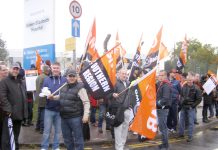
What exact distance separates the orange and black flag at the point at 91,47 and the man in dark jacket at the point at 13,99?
353 cm

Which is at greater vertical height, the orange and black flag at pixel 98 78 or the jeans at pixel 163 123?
the orange and black flag at pixel 98 78

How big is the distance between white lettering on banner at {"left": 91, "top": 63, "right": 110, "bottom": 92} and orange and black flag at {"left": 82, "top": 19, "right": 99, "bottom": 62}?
2778 mm

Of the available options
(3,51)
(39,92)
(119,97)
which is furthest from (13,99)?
(3,51)

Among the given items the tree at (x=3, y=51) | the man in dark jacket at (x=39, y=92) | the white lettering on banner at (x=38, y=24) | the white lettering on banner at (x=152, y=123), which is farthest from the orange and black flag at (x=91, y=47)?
the tree at (x=3, y=51)

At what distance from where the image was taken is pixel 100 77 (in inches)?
301

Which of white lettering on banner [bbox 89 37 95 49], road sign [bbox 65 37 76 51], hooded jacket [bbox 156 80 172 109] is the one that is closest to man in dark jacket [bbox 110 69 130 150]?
hooded jacket [bbox 156 80 172 109]

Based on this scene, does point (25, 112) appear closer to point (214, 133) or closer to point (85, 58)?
point (85, 58)

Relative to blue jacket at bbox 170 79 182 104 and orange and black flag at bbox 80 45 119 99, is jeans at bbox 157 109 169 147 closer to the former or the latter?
orange and black flag at bbox 80 45 119 99

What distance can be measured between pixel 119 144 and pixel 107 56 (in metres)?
1.94

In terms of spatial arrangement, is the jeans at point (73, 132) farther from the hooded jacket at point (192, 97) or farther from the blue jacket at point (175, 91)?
the blue jacket at point (175, 91)

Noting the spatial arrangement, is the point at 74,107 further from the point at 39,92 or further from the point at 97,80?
the point at 39,92

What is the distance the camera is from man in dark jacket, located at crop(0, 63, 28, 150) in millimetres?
6809

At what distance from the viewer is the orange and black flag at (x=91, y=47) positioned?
1056 centimetres

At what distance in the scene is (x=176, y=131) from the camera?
38.2ft
